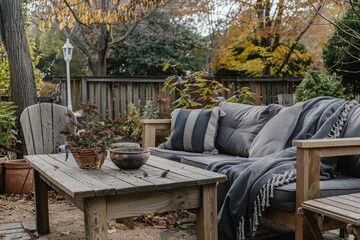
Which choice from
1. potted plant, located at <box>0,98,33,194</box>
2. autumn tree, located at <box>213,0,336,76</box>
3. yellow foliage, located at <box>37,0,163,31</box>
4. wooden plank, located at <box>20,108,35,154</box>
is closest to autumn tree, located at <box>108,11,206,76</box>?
autumn tree, located at <box>213,0,336,76</box>

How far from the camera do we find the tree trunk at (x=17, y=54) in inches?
205

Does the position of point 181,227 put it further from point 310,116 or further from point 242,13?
point 242,13

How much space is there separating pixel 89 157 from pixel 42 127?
2.17 metres

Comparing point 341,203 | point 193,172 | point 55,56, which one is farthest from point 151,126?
point 55,56

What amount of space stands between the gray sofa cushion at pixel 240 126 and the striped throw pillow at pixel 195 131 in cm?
8

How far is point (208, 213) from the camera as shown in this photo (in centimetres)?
236

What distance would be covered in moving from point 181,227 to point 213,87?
2310 mm

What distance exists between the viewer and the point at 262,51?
33.0 feet

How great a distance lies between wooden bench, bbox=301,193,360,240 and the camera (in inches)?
79.6

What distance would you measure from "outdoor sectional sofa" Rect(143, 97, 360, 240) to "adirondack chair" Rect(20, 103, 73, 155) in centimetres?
138

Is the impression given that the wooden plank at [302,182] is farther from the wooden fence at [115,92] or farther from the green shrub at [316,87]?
the wooden fence at [115,92]

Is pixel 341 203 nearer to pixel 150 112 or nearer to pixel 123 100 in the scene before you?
pixel 150 112

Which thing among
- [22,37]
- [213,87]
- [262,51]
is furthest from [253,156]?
[262,51]

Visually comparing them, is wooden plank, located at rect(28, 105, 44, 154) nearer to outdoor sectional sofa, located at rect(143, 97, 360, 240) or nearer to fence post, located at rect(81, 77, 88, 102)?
outdoor sectional sofa, located at rect(143, 97, 360, 240)
